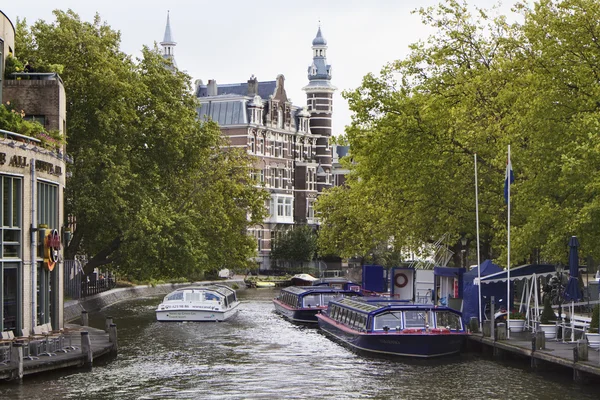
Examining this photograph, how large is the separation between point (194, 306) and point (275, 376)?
73.9ft

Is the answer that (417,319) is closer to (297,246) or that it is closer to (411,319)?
(411,319)

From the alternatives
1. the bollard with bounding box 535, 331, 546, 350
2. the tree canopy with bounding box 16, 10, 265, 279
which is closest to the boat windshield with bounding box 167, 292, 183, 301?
the tree canopy with bounding box 16, 10, 265, 279

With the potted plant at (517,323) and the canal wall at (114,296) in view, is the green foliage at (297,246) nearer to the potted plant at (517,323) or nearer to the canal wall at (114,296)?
the canal wall at (114,296)

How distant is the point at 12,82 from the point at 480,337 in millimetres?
20433

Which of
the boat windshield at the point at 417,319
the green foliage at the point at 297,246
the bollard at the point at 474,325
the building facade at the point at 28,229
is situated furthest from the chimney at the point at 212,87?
the boat windshield at the point at 417,319

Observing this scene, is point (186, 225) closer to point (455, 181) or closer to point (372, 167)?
A: point (372, 167)

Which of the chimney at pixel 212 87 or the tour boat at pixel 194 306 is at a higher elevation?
the chimney at pixel 212 87

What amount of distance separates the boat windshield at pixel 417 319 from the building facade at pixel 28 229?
1258cm

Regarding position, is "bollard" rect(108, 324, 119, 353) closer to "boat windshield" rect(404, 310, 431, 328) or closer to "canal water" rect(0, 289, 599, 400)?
"canal water" rect(0, 289, 599, 400)

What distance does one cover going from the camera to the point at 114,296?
7750 cm

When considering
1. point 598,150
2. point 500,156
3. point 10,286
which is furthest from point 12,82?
point 598,150

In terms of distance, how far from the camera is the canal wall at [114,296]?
5881 cm

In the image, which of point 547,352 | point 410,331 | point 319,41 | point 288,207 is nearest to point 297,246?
point 288,207

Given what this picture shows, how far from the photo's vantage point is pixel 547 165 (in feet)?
141
